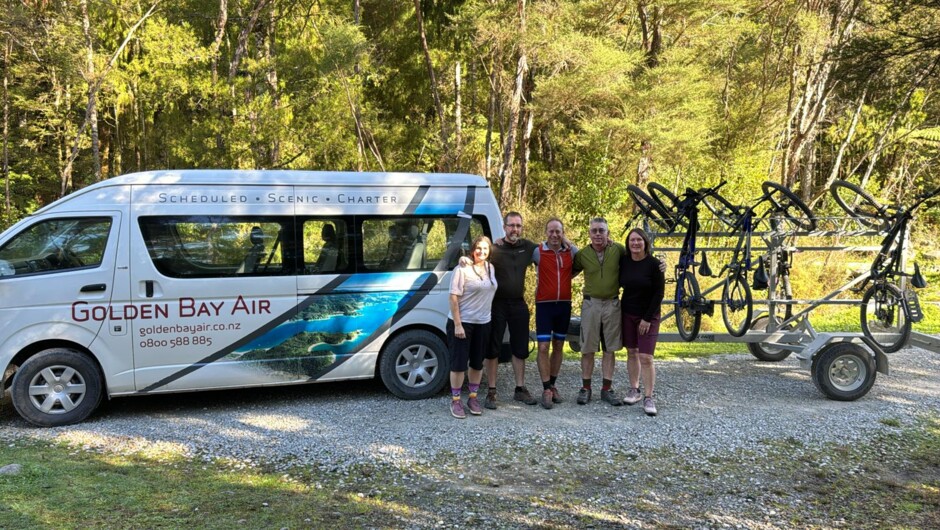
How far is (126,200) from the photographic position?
604cm

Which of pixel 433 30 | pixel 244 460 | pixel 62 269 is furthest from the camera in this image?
pixel 433 30

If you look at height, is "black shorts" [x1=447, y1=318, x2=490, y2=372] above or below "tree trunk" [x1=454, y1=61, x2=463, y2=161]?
below

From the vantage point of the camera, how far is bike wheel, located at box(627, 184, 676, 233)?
777 centimetres

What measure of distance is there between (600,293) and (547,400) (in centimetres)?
124

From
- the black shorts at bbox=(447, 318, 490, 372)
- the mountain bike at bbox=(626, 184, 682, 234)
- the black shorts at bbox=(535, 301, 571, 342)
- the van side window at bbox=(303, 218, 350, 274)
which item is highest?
the mountain bike at bbox=(626, 184, 682, 234)

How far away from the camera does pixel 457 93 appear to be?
22.8 metres

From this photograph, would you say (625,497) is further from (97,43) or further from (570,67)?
(97,43)

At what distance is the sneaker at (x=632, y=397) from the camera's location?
6.73 meters

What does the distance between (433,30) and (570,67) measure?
5761mm

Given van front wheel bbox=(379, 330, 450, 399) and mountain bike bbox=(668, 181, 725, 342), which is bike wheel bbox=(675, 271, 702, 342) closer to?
mountain bike bbox=(668, 181, 725, 342)

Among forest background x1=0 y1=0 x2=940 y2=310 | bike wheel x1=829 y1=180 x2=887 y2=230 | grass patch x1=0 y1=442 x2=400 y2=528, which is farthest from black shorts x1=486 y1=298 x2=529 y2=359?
forest background x1=0 y1=0 x2=940 y2=310

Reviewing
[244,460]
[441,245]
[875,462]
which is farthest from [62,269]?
[875,462]

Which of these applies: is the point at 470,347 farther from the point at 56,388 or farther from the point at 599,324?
the point at 56,388

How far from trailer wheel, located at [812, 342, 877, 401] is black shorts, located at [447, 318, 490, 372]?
3.72m
